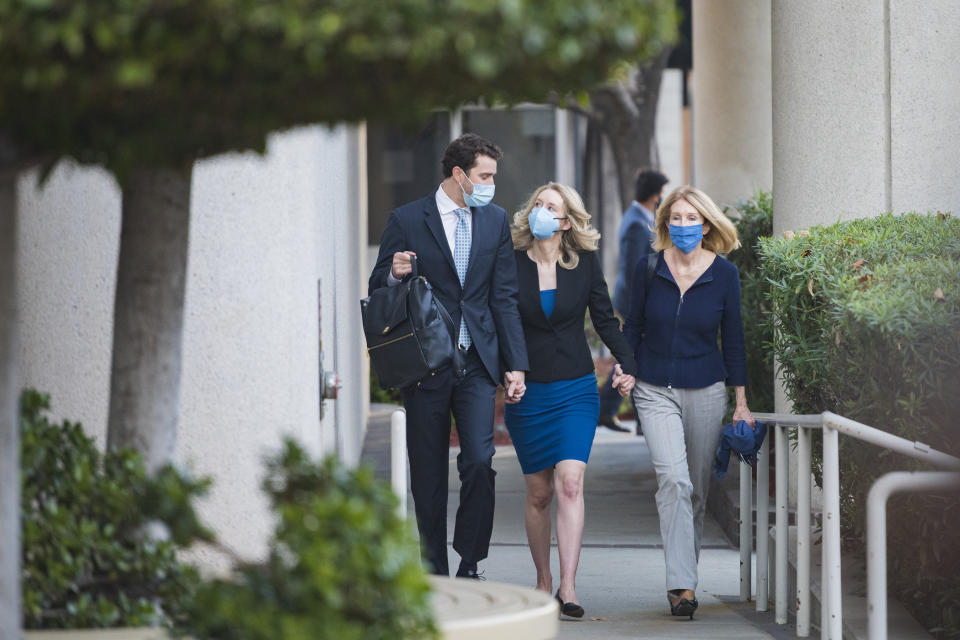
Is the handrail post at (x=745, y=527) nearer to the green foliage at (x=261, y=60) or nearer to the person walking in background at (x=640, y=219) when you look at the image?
the green foliage at (x=261, y=60)

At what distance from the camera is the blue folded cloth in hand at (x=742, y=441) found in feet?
19.1

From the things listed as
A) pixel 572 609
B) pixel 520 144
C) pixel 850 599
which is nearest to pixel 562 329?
pixel 572 609

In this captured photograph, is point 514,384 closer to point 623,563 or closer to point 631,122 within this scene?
point 623,563

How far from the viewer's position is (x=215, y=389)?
187 inches

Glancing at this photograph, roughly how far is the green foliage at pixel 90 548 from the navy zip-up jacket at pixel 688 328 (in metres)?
3.28

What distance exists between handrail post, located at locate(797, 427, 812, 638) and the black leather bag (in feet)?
4.70

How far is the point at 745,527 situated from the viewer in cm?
617

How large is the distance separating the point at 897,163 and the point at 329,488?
549cm

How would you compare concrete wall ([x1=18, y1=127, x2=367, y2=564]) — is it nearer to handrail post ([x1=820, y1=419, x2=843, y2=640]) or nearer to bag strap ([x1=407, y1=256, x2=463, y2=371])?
bag strap ([x1=407, y1=256, x2=463, y2=371])

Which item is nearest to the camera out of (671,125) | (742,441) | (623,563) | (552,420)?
(742,441)

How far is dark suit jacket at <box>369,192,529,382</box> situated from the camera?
5.88 meters

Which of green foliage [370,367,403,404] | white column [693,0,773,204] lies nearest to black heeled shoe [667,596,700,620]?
white column [693,0,773,204]

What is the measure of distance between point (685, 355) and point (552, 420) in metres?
0.63

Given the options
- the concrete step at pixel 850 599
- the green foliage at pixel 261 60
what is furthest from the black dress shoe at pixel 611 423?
the green foliage at pixel 261 60
